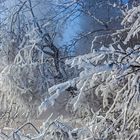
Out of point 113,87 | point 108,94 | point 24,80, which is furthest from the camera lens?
point 24,80

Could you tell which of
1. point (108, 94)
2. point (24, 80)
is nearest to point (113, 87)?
point (108, 94)

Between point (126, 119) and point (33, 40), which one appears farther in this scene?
point (33, 40)

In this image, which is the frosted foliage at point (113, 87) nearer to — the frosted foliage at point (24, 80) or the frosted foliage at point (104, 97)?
the frosted foliage at point (104, 97)

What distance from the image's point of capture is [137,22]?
4.78 m

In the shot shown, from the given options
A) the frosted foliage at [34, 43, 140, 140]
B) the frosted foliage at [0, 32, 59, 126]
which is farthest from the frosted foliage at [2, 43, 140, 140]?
the frosted foliage at [0, 32, 59, 126]

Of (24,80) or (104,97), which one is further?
(24,80)

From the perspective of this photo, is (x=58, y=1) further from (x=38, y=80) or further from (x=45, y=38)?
(x=38, y=80)

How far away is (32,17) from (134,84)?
4.03 meters

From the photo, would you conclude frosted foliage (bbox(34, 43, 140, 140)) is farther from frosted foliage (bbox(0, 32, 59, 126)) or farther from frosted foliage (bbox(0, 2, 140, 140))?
frosted foliage (bbox(0, 32, 59, 126))

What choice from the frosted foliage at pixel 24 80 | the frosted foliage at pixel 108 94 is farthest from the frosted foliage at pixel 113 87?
the frosted foliage at pixel 24 80

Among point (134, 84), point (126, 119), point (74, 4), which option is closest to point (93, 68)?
point (134, 84)

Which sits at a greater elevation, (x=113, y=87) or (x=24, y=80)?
(x=24, y=80)

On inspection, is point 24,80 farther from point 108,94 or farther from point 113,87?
point 113,87

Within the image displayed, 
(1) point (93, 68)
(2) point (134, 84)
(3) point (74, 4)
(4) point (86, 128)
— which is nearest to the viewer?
(1) point (93, 68)
